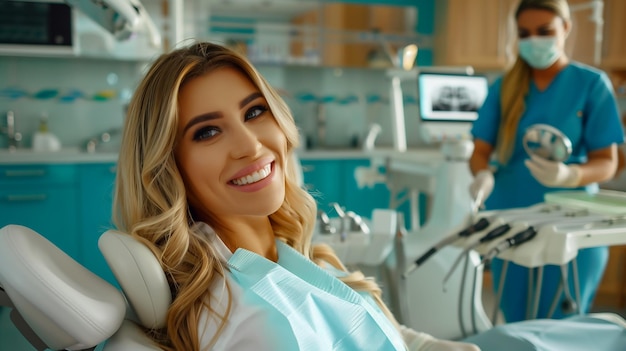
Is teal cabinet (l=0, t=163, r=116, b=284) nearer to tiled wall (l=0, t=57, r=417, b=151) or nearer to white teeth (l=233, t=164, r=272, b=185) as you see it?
tiled wall (l=0, t=57, r=417, b=151)

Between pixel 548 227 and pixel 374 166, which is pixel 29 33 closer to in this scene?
pixel 374 166

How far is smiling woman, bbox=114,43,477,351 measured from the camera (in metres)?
0.87

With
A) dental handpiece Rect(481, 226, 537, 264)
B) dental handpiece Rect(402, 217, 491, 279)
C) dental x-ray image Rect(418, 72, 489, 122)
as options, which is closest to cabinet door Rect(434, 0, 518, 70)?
dental x-ray image Rect(418, 72, 489, 122)

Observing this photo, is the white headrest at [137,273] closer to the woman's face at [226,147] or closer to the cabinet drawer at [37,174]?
the woman's face at [226,147]

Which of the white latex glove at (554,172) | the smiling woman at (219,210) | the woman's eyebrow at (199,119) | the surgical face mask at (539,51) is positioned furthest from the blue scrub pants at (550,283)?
the woman's eyebrow at (199,119)

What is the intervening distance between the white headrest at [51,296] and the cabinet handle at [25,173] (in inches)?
117

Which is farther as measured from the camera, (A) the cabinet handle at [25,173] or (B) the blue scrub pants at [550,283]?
(A) the cabinet handle at [25,173]

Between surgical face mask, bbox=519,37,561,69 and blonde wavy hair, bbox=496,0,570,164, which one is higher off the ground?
surgical face mask, bbox=519,37,561,69

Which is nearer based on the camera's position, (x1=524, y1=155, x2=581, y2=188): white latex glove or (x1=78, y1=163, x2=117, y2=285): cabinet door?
(x1=524, y1=155, x2=581, y2=188): white latex glove

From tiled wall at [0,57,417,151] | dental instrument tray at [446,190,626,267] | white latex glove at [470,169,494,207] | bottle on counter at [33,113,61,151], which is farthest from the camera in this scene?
tiled wall at [0,57,417,151]

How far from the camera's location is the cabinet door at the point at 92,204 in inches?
141

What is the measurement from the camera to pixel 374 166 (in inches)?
128

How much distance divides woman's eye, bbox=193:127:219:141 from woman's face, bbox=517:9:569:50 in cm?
141

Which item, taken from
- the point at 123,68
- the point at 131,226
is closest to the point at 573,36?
the point at 123,68
